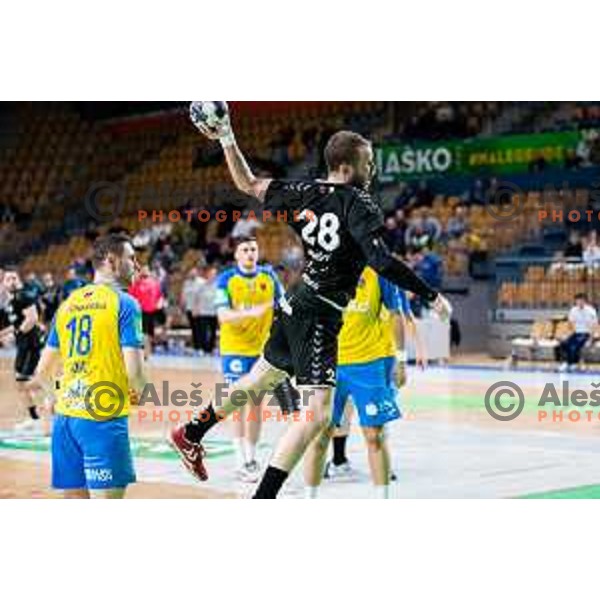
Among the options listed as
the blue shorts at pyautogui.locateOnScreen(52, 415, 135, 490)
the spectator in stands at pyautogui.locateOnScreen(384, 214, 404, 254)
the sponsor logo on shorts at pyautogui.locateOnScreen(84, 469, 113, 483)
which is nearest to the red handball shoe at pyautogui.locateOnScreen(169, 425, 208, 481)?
the blue shorts at pyautogui.locateOnScreen(52, 415, 135, 490)

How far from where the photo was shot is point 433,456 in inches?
458

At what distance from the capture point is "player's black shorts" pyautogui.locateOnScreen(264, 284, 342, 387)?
7.16 m

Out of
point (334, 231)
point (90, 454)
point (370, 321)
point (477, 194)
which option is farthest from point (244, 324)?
point (477, 194)

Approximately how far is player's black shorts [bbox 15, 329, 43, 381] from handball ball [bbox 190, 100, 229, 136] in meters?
7.30

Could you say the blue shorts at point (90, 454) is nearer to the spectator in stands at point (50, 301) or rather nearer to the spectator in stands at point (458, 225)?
the spectator in stands at point (458, 225)

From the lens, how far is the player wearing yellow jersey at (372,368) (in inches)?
335

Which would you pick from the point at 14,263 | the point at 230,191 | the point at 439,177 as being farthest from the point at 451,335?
the point at 14,263

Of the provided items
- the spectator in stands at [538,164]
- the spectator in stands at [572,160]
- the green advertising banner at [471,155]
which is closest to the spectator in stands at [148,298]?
the green advertising banner at [471,155]

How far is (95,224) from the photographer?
32844 mm

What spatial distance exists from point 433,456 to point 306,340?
4729 mm

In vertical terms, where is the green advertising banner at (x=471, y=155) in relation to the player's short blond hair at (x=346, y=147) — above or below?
above

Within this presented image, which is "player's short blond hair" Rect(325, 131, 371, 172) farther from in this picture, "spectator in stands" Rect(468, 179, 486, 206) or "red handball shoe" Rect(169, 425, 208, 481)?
"spectator in stands" Rect(468, 179, 486, 206)

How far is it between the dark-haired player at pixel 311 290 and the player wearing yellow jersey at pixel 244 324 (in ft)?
9.45
